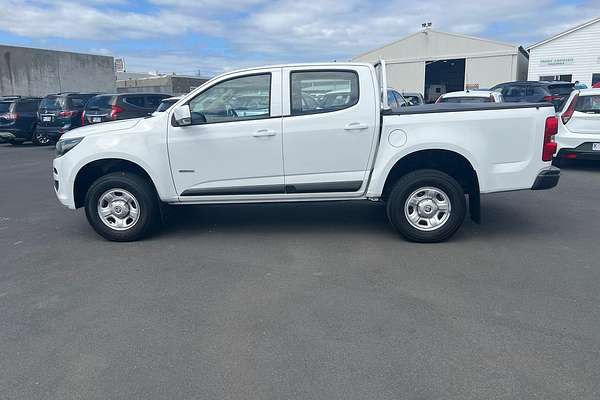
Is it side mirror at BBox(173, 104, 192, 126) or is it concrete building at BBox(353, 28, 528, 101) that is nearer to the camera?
side mirror at BBox(173, 104, 192, 126)

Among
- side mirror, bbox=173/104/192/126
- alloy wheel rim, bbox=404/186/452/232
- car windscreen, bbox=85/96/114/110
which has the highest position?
car windscreen, bbox=85/96/114/110

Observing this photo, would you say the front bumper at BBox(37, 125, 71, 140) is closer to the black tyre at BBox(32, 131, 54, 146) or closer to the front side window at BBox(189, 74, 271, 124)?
the black tyre at BBox(32, 131, 54, 146)

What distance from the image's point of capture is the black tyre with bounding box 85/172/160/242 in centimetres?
579

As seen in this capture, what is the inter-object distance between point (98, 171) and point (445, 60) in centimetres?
3647

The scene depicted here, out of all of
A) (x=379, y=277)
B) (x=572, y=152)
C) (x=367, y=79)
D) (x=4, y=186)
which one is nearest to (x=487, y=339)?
(x=379, y=277)

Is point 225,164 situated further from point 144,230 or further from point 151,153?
point 144,230

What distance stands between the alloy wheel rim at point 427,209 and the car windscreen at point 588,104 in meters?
5.87

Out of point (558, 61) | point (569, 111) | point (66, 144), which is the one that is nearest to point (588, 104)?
point (569, 111)

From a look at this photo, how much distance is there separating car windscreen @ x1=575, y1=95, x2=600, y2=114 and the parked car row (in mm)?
12320

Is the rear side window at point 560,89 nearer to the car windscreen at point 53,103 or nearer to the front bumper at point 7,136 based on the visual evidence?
the car windscreen at point 53,103

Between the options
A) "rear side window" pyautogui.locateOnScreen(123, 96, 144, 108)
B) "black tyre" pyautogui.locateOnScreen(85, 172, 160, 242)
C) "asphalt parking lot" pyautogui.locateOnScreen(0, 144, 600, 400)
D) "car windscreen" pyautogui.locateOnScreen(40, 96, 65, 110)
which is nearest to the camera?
"asphalt parking lot" pyautogui.locateOnScreen(0, 144, 600, 400)

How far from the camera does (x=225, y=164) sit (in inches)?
223

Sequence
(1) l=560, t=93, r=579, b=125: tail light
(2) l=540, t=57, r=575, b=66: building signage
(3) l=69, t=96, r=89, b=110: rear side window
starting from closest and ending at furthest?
(1) l=560, t=93, r=579, b=125: tail light → (3) l=69, t=96, r=89, b=110: rear side window → (2) l=540, t=57, r=575, b=66: building signage

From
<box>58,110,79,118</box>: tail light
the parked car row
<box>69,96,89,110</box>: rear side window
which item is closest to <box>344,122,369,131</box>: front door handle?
the parked car row
